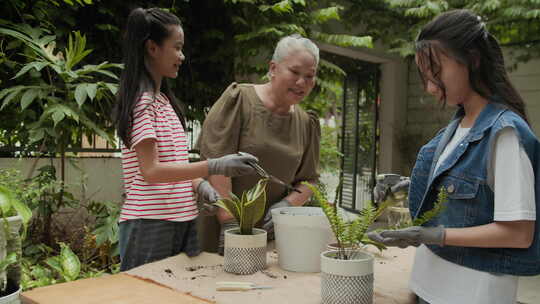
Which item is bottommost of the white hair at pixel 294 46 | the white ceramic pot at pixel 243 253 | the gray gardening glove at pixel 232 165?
the white ceramic pot at pixel 243 253

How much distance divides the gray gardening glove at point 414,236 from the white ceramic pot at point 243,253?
428 millimetres

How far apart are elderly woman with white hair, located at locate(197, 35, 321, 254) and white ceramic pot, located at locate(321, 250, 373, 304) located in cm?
68

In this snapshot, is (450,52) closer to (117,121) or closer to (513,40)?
(117,121)

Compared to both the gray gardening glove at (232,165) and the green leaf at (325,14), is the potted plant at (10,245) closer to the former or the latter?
the gray gardening glove at (232,165)

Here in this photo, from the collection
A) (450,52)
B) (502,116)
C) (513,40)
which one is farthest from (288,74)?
(513,40)

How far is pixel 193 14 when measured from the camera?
171 inches

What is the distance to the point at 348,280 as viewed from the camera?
1029 mm

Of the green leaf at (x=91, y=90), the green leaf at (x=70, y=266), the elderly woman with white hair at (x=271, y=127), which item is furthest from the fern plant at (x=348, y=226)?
the green leaf at (x=91, y=90)

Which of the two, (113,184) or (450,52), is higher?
(450,52)

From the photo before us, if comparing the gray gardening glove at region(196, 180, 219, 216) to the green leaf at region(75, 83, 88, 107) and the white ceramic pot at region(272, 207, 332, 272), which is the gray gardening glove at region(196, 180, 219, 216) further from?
A: the green leaf at region(75, 83, 88, 107)

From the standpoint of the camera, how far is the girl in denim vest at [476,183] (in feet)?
3.09

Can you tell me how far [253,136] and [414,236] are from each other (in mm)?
923

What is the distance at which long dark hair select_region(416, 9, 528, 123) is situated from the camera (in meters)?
1.03

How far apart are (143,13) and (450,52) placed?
0.99 meters
